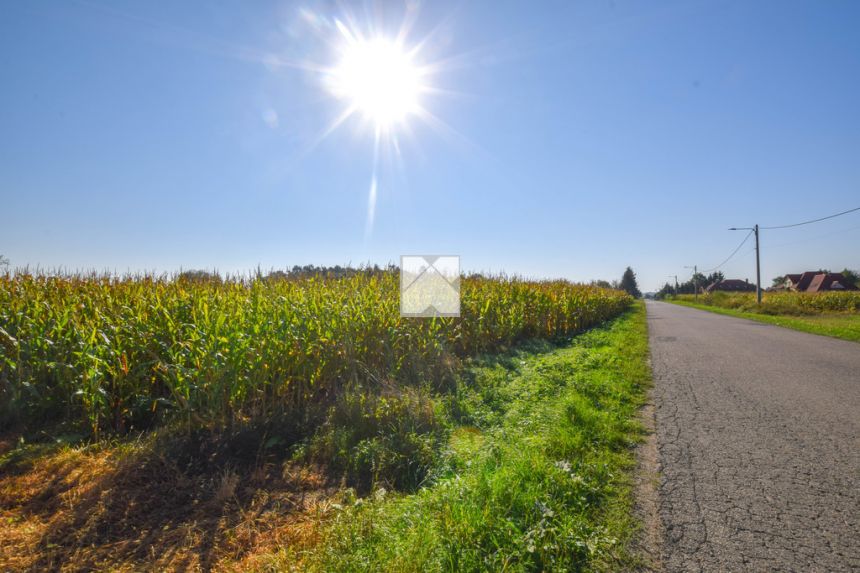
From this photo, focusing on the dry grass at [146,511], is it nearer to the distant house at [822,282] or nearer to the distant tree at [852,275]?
the distant house at [822,282]

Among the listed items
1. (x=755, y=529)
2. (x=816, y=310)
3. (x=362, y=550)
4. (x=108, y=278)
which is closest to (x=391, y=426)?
(x=362, y=550)

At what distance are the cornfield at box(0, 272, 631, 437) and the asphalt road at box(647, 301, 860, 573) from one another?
3485 mm

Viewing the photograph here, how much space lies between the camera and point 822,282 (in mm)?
65188

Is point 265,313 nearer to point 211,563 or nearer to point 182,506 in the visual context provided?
point 182,506

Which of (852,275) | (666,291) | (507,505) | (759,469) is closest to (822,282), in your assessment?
(852,275)

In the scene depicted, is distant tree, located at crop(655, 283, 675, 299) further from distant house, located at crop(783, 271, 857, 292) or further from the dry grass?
the dry grass

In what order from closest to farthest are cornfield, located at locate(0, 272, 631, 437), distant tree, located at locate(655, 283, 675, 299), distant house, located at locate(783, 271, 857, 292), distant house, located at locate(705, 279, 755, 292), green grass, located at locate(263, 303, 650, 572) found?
green grass, located at locate(263, 303, 650, 572) → cornfield, located at locate(0, 272, 631, 437) → distant house, located at locate(783, 271, 857, 292) → distant house, located at locate(705, 279, 755, 292) → distant tree, located at locate(655, 283, 675, 299)

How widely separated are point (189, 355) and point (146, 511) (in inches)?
63.4

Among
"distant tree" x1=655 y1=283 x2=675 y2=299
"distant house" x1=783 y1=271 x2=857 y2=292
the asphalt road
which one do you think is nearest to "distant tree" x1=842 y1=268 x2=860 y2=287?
"distant house" x1=783 y1=271 x2=857 y2=292

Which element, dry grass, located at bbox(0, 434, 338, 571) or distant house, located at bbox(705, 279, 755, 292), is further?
distant house, located at bbox(705, 279, 755, 292)

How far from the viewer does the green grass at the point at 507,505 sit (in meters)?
2.17

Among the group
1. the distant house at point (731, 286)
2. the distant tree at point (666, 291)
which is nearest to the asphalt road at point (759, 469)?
the distant house at point (731, 286)

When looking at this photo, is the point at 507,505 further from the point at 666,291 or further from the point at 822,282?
the point at 666,291

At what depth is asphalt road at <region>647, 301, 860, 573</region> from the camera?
87.6 inches
